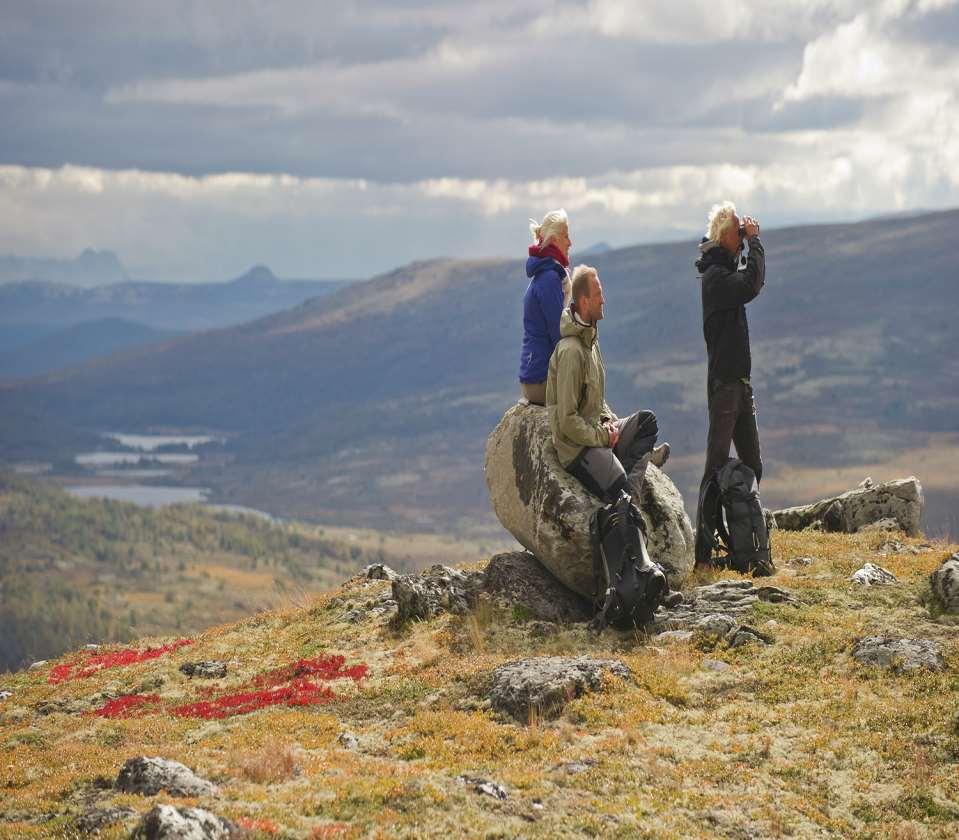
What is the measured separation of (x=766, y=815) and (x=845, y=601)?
319 inches

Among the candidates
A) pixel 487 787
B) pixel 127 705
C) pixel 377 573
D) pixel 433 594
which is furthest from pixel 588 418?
pixel 377 573

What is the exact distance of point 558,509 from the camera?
787 inches

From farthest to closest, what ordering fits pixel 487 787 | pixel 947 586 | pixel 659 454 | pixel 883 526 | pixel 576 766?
pixel 883 526 < pixel 659 454 < pixel 947 586 < pixel 576 766 < pixel 487 787

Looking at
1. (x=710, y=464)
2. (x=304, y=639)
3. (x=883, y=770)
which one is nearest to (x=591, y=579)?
(x=710, y=464)

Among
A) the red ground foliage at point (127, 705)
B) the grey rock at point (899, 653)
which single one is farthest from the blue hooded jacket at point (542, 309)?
the red ground foliage at point (127, 705)

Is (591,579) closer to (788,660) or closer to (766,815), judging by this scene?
(788,660)

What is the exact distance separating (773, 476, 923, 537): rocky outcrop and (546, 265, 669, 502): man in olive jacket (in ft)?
33.1

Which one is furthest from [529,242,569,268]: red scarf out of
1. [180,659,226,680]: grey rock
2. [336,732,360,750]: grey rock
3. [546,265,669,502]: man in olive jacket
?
[180,659,226,680]: grey rock

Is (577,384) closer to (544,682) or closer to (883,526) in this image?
(544,682)

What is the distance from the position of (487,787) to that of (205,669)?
1025 cm

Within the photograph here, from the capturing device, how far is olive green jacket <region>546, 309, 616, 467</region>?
749 inches

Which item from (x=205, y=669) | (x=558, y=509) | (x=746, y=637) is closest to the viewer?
(x=746, y=637)

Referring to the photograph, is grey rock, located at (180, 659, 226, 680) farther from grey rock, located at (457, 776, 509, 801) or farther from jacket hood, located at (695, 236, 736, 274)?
jacket hood, located at (695, 236, 736, 274)

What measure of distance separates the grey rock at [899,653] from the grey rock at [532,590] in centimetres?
543
